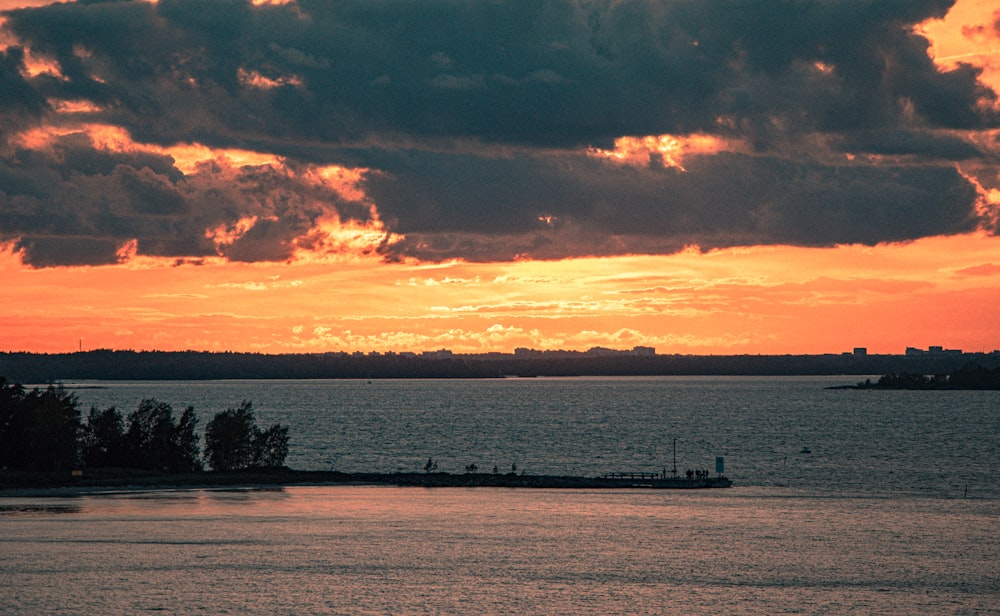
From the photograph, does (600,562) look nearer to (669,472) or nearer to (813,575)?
(813,575)

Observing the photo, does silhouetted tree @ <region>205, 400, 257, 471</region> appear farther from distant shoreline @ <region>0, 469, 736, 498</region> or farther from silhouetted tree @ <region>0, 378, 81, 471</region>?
silhouetted tree @ <region>0, 378, 81, 471</region>

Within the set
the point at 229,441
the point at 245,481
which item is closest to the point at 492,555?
the point at 245,481

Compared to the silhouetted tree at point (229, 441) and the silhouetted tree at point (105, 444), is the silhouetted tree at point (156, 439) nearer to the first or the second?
the silhouetted tree at point (105, 444)

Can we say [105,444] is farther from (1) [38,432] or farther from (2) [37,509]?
(2) [37,509]

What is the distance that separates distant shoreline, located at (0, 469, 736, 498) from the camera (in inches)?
5468

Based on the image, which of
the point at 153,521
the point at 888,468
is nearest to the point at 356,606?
the point at 153,521

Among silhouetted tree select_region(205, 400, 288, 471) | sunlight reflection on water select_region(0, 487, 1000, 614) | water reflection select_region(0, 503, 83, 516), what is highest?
silhouetted tree select_region(205, 400, 288, 471)

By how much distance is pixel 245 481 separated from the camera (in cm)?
15238

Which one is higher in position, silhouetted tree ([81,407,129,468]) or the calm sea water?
silhouetted tree ([81,407,129,468])

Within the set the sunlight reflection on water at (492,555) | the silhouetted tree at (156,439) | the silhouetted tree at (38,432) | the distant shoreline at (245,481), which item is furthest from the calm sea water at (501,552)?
the silhouetted tree at (156,439)

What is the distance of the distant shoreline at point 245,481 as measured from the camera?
13888 cm

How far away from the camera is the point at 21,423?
145 metres

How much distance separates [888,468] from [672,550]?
312ft

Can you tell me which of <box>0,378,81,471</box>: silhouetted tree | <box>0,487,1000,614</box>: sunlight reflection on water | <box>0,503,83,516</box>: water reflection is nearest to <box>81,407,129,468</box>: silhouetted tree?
<box>0,378,81,471</box>: silhouetted tree
